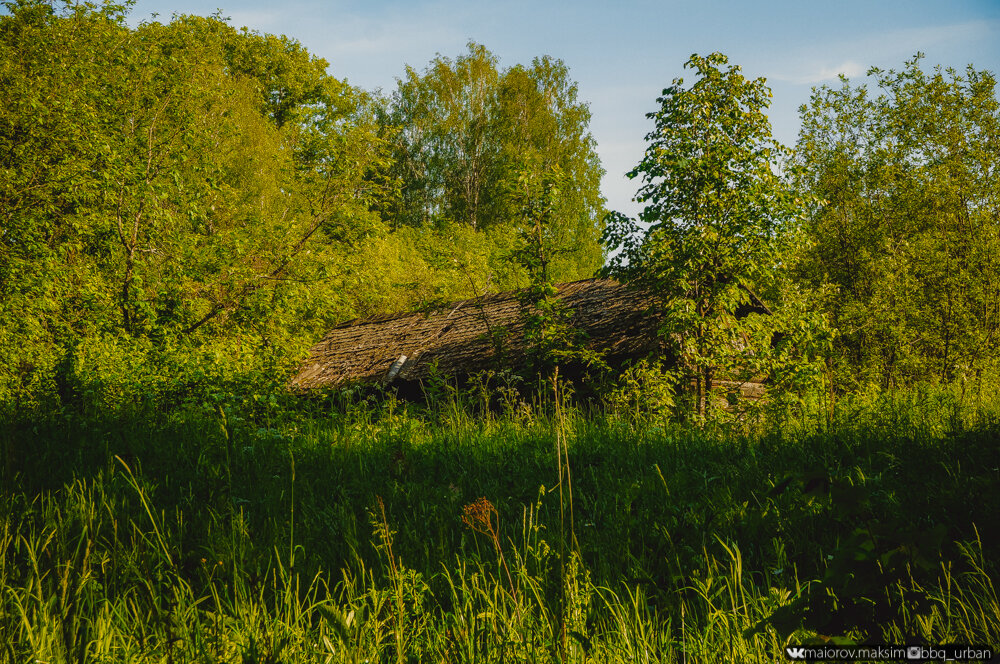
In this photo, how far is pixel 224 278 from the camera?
1159 cm

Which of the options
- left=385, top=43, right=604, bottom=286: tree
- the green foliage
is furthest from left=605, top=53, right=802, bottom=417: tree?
left=385, top=43, right=604, bottom=286: tree

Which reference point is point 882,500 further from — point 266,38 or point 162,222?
point 266,38

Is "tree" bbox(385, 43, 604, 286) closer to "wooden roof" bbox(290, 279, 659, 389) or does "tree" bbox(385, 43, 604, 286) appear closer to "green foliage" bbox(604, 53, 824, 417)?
"wooden roof" bbox(290, 279, 659, 389)

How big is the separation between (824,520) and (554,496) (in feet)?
4.81

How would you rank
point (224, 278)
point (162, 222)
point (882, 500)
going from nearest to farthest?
point (882, 500), point (162, 222), point (224, 278)

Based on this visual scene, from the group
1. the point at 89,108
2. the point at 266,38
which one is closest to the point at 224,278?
the point at 89,108

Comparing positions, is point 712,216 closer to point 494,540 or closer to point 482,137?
point 494,540

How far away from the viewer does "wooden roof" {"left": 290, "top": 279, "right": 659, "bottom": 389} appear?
8219mm

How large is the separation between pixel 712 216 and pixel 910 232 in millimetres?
9662

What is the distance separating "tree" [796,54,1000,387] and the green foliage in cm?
424

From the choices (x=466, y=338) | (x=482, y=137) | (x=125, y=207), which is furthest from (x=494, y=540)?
(x=482, y=137)

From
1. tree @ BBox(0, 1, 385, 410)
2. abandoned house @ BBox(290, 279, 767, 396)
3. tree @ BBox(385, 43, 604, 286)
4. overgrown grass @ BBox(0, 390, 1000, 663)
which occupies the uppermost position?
tree @ BBox(385, 43, 604, 286)

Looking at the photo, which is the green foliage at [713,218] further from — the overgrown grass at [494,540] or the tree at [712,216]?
the overgrown grass at [494,540]

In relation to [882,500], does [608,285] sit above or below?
above
